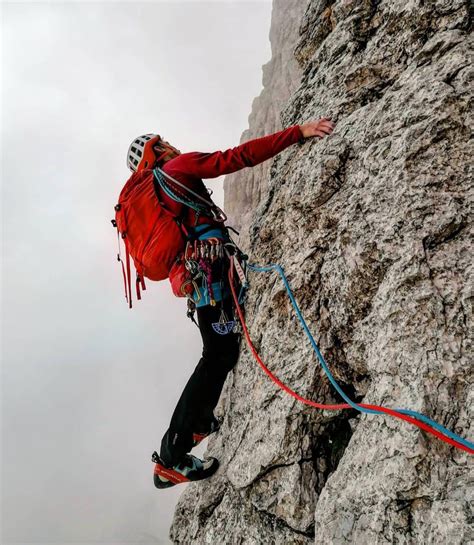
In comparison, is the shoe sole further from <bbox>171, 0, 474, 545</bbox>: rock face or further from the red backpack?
the red backpack

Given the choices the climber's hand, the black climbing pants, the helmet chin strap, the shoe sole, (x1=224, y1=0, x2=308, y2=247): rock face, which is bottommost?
the shoe sole

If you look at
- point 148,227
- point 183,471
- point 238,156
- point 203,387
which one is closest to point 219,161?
point 238,156

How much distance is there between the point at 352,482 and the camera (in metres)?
2.99

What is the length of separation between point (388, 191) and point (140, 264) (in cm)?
307

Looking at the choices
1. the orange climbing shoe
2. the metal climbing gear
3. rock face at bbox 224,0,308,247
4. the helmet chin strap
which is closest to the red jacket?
the helmet chin strap

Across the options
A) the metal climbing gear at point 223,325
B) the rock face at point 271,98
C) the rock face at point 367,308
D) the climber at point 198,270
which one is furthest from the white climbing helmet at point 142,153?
the rock face at point 271,98

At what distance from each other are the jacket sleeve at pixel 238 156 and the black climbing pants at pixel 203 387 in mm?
1659

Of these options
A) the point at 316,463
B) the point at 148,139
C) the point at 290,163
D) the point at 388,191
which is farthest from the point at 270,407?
the point at 148,139

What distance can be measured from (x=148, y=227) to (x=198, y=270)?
2.73 feet

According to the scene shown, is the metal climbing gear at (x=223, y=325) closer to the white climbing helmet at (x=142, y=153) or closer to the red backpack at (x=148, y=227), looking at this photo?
the red backpack at (x=148, y=227)

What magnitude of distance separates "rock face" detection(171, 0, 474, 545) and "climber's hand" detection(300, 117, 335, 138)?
0.46 ft

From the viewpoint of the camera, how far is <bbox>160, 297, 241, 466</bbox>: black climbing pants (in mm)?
4914

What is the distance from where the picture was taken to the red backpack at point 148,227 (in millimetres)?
4801

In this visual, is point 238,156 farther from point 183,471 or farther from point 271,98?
point 271,98
